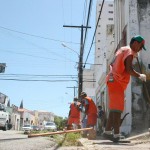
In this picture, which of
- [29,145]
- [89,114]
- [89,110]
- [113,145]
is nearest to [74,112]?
[89,110]

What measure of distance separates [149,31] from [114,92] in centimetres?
819

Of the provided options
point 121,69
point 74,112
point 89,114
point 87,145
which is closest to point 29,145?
point 87,145

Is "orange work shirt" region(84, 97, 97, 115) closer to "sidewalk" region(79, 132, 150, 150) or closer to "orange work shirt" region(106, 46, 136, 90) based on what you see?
"sidewalk" region(79, 132, 150, 150)

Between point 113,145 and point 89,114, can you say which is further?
point 89,114

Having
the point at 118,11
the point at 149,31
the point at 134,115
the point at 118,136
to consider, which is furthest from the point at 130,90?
the point at 118,136

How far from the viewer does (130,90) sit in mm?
12609

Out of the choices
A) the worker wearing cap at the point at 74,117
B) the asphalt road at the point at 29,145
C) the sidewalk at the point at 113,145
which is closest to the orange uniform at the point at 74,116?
the worker wearing cap at the point at 74,117

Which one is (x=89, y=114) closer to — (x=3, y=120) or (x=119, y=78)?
(x=119, y=78)

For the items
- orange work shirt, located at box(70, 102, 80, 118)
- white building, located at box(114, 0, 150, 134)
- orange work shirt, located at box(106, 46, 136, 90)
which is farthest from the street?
orange work shirt, located at box(70, 102, 80, 118)

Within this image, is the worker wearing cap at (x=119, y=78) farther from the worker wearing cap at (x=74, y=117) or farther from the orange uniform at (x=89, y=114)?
the worker wearing cap at (x=74, y=117)

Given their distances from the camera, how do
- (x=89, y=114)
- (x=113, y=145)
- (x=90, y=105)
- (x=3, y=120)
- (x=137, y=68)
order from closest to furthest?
(x=113, y=145) < (x=89, y=114) < (x=90, y=105) < (x=137, y=68) < (x=3, y=120)

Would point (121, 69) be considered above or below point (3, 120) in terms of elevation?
above

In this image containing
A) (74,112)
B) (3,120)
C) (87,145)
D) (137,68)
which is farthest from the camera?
(3,120)

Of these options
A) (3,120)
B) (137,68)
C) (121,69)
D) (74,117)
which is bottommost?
(74,117)
